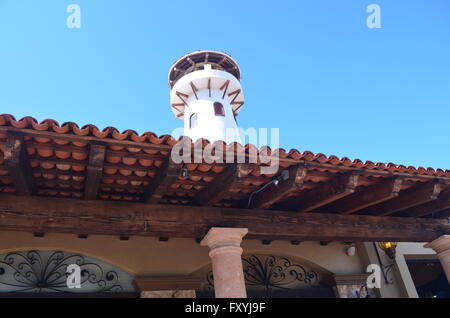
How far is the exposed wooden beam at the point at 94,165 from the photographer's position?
341cm

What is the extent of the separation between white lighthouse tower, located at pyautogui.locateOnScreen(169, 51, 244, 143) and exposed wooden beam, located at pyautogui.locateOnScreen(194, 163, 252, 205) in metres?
13.1

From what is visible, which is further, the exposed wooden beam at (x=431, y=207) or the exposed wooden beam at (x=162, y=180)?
the exposed wooden beam at (x=431, y=207)

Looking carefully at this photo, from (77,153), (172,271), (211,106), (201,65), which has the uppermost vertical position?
Answer: (201,65)

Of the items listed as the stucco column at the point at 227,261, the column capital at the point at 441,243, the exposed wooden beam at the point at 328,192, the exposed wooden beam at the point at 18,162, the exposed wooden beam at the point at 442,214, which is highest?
the exposed wooden beam at the point at 442,214

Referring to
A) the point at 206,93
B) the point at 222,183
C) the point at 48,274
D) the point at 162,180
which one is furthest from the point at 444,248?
the point at 206,93

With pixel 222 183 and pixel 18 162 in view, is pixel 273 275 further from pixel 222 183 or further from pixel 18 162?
pixel 18 162

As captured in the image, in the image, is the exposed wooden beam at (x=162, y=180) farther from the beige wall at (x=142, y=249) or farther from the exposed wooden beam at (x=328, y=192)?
the exposed wooden beam at (x=328, y=192)

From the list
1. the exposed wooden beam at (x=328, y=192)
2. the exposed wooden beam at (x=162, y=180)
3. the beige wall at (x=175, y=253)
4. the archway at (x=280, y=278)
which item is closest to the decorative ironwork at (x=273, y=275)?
the archway at (x=280, y=278)

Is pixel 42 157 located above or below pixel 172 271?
above

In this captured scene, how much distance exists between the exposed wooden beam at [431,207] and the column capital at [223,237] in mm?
3090
